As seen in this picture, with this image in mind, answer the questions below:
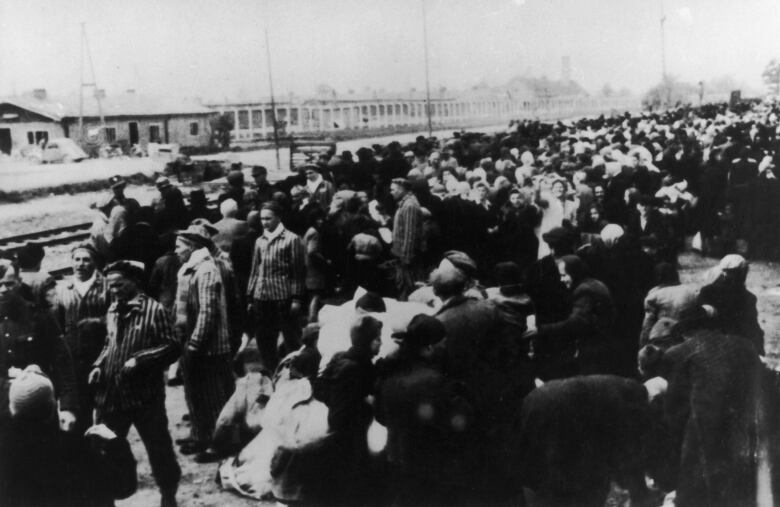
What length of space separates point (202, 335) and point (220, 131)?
3371 centimetres

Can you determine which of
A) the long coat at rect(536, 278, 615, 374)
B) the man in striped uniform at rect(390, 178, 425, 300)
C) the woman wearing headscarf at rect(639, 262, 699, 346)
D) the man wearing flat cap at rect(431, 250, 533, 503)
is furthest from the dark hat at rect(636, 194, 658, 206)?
the man wearing flat cap at rect(431, 250, 533, 503)

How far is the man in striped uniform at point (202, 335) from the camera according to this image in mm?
6145

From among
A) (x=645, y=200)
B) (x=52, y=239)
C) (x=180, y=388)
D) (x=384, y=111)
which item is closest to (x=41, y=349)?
(x=180, y=388)

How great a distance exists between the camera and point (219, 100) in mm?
42281

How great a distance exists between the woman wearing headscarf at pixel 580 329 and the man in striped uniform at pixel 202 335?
2435 millimetres

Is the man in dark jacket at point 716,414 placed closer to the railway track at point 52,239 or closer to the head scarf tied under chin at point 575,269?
the head scarf tied under chin at point 575,269

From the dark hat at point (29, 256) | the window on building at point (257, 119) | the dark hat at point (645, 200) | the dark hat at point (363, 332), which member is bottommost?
the dark hat at point (363, 332)

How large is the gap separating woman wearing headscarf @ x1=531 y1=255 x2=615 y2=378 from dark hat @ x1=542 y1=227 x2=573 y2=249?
61cm

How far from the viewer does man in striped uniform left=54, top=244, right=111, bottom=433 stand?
573 cm

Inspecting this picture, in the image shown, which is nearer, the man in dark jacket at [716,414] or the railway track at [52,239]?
the man in dark jacket at [716,414]

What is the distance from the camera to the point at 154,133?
36594 millimetres

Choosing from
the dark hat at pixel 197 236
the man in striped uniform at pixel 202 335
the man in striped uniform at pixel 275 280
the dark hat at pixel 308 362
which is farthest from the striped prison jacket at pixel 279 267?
the dark hat at pixel 308 362

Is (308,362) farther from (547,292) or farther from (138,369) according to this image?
(547,292)

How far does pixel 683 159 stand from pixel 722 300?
1064 centimetres
